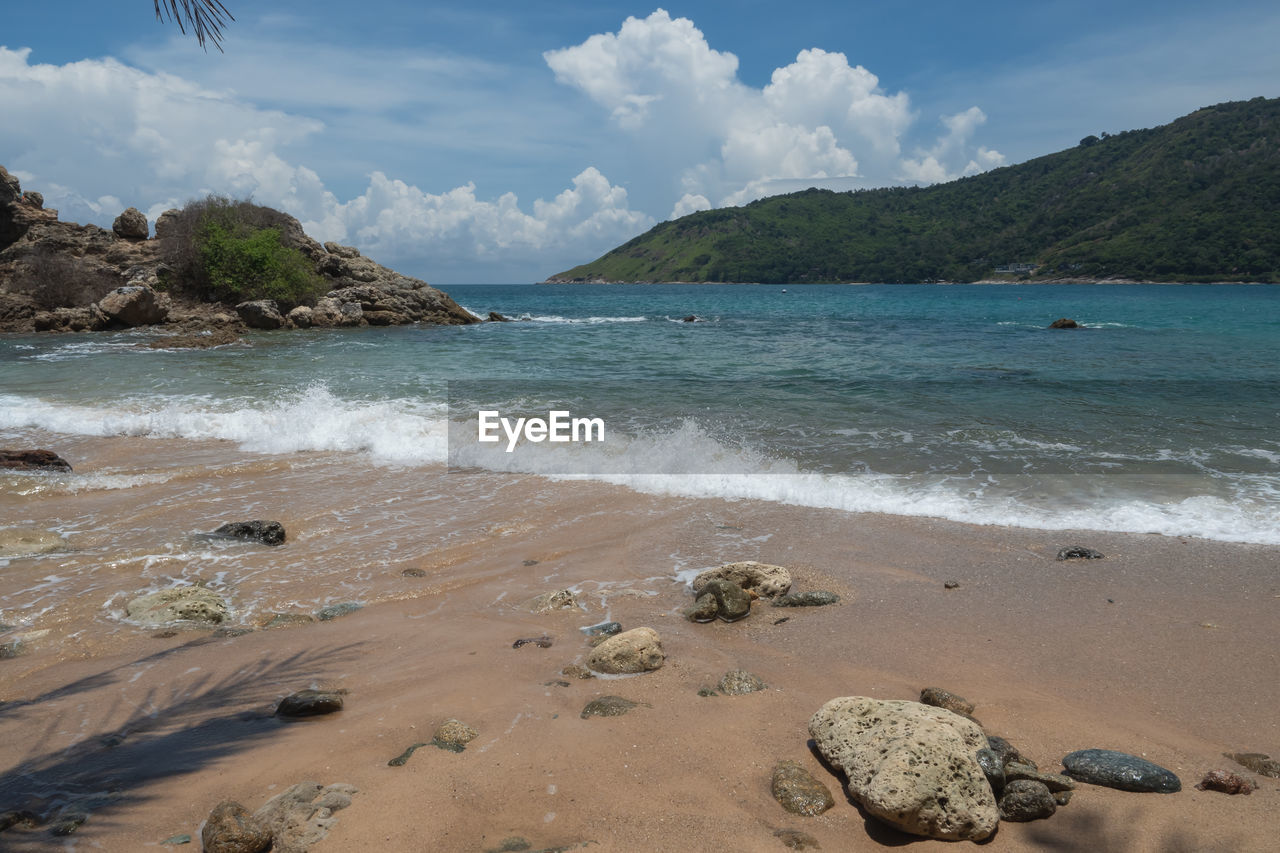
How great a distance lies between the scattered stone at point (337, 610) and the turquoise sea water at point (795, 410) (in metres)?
4.24

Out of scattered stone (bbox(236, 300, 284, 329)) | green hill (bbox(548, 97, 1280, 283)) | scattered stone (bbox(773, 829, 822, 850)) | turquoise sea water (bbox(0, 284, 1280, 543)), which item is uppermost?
green hill (bbox(548, 97, 1280, 283))

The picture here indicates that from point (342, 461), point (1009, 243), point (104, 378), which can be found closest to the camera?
point (342, 461)

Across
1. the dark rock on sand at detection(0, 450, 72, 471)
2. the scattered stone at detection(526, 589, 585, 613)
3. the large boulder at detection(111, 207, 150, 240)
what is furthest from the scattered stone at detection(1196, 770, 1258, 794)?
the large boulder at detection(111, 207, 150, 240)

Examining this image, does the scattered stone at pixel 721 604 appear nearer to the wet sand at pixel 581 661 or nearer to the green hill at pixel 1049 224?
the wet sand at pixel 581 661

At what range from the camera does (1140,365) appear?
64.7 ft

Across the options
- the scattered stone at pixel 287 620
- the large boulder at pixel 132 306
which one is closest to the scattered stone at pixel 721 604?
the scattered stone at pixel 287 620

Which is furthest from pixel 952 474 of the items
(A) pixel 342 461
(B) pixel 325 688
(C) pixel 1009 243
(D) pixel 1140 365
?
(C) pixel 1009 243

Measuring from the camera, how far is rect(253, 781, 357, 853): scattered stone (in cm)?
296

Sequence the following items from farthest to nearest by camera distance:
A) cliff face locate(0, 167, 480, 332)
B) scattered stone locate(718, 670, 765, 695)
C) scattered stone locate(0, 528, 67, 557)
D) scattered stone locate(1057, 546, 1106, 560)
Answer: cliff face locate(0, 167, 480, 332), scattered stone locate(0, 528, 67, 557), scattered stone locate(1057, 546, 1106, 560), scattered stone locate(718, 670, 765, 695)

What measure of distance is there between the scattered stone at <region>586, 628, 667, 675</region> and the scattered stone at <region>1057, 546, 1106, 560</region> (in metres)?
4.18

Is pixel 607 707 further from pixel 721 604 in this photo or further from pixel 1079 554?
pixel 1079 554

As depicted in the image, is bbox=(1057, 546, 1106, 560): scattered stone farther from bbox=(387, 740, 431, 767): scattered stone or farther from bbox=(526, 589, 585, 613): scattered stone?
bbox=(387, 740, 431, 767): scattered stone

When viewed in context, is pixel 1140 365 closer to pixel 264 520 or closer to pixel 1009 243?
pixel 264 520

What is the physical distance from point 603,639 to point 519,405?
10.3 m
